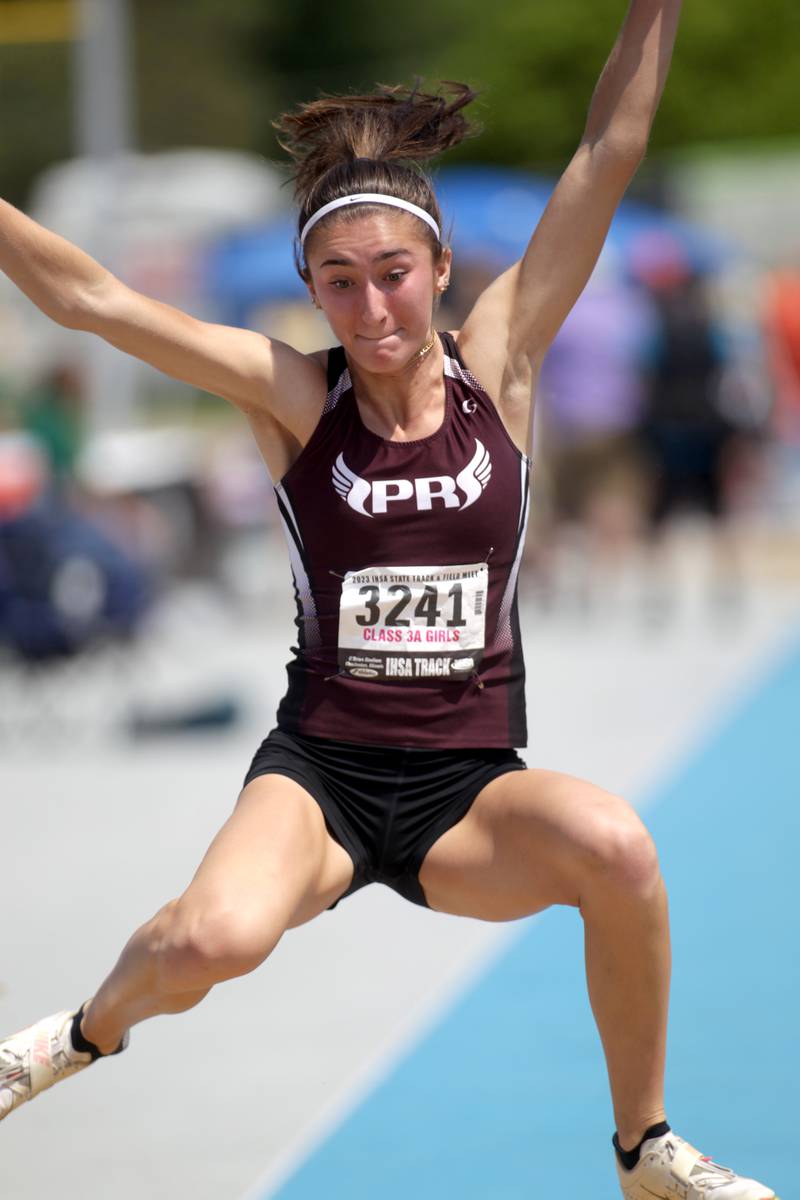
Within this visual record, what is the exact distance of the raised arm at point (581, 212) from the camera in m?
3.71

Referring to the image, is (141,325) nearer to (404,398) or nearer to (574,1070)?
(404,398)

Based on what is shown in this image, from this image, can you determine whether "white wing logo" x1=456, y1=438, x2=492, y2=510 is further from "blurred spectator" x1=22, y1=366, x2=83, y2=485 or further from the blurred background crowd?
"blurred spectator" x1=22, y1=366, x2=83, y2=485

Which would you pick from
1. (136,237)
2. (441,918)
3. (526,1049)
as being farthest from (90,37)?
(136,237)

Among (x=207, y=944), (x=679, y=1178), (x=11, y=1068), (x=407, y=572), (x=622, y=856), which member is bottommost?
(x=679, y=1178)

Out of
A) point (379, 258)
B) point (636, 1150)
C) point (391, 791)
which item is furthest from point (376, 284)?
point (636, 1150)

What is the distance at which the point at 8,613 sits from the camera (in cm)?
916

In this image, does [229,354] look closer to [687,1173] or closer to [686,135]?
[687,1173]

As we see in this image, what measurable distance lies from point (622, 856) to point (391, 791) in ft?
1.75

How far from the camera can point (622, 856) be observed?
10.8 ft

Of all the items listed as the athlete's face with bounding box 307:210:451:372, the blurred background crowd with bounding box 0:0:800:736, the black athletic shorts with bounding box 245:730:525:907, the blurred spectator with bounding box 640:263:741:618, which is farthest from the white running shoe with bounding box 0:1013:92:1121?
the blurred spectator with bounding box 640:263:741:618

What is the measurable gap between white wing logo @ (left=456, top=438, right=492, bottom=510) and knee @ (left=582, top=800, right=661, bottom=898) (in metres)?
0.70

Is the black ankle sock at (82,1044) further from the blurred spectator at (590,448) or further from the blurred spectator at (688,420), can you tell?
the blurred spectator at (590,448)

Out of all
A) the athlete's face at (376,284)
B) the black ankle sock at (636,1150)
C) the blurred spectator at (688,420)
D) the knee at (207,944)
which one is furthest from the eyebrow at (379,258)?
the blurred spectator at (688,420)

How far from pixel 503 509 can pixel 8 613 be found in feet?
19.6
